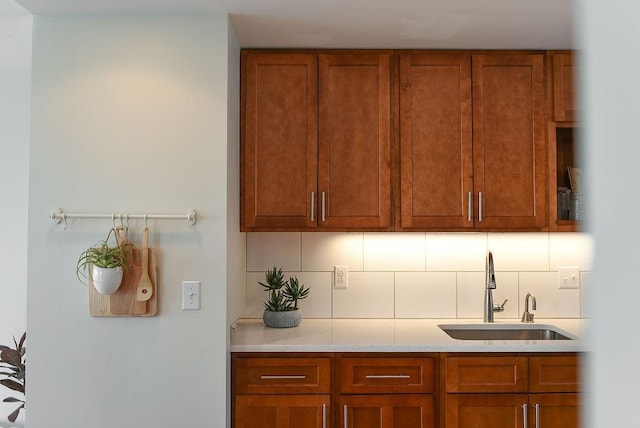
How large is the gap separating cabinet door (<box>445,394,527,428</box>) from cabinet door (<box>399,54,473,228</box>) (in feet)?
2.72

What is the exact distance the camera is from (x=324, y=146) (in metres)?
2.87

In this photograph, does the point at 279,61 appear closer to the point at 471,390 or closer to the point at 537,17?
the point at 537,17

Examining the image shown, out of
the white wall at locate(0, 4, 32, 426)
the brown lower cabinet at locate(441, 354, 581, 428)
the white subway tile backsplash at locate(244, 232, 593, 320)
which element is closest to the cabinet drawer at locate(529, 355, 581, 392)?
the brown lower cabinet at locate(441, 354, 581, 428)

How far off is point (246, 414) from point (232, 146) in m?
1.18

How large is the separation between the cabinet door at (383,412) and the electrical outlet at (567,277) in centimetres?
118

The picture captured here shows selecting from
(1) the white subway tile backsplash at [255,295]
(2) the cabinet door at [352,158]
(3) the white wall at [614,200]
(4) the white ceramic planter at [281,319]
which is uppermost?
(2) the cabinet door at [352,158]

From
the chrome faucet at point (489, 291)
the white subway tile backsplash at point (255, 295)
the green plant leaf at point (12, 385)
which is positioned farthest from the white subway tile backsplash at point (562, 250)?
the green plant leaf at point (12, 385)

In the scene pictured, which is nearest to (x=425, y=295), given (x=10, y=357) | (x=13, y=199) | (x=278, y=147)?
(x=278, y=147)

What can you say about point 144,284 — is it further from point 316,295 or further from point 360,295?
point 360,295

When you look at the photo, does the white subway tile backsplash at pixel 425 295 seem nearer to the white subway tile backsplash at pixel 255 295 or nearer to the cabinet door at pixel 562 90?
the white subway tile backsplash at pixel 255 295

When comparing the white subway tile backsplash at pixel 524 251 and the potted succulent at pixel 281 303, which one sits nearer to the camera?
the potted succulent at pixel 281 303

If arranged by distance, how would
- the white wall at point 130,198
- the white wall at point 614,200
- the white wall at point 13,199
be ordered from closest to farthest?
the white wall at point 614,200
the white wall at point 130,198
the white wall at point 13,199

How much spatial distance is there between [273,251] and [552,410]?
156 centimetres

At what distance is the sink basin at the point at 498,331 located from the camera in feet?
9.86
